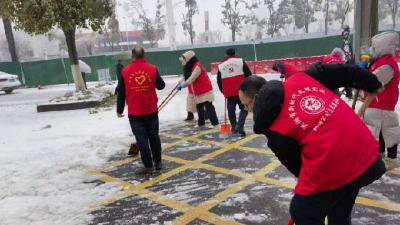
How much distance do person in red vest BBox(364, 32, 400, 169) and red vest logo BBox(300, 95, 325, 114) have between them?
262 cm

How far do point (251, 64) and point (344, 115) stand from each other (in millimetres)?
17907

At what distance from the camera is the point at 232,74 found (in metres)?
6.86

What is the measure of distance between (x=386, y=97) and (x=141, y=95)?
3266 millimetres

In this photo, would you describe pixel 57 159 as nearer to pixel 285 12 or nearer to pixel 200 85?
pixel 200 85

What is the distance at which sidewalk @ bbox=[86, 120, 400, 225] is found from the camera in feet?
12.3

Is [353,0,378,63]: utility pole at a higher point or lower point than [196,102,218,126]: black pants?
higher

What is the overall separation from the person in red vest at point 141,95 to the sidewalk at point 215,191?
2.02 feet

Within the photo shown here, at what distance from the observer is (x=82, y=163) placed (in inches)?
238

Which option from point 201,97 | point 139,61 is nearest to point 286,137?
point 139,61

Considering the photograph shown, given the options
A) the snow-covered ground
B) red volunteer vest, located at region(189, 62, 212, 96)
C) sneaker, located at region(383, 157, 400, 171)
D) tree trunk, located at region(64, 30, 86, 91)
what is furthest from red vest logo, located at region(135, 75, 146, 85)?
tree trunk, located at region(64, 30, 86, 91)

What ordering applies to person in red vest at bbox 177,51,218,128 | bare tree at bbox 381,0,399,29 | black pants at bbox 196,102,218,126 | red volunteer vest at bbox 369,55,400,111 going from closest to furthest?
red volunteer vest at bbox 369,55,400,111, person in red vest at bbox 177,51,218,128, black pants at bbox 196,102,218,126, bare tree at bbox 381,0,399,29

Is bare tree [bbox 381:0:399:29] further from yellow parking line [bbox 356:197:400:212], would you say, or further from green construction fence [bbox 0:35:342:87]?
yellow parking line [bbox 356:197:400:212]

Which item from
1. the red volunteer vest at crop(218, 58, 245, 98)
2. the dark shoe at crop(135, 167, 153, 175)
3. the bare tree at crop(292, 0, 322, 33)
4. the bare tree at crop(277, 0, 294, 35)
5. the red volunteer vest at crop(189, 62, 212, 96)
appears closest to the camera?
the dark shoe at crop(135, 167, 153, 175)

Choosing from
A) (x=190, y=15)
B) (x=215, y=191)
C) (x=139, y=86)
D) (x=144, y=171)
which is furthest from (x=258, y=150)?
(x=190, y=15)
